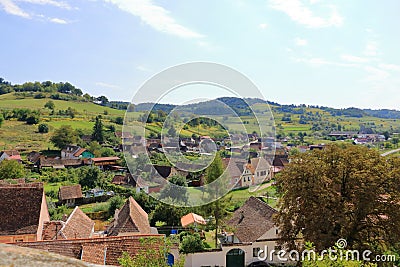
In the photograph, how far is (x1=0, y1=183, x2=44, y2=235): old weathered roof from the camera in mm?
13914

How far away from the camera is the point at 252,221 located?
69.2 feet

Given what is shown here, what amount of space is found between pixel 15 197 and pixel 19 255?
48.0 feet

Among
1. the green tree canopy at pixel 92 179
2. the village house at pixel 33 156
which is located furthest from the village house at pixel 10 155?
the green tree canopy at pixel 92 179

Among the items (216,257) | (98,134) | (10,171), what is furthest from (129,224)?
(98,134)

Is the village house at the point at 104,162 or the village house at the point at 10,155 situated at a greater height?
the village house at the point at 10,155

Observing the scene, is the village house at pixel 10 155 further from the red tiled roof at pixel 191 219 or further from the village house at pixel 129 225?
the village house at pixel 129 225

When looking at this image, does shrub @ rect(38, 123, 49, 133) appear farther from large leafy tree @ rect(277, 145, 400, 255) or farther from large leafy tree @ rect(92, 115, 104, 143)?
large leafy tree @ rect(277, 145, 400, 255)

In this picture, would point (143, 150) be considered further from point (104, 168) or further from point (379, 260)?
point (104, 168)

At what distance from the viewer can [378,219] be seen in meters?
14.3

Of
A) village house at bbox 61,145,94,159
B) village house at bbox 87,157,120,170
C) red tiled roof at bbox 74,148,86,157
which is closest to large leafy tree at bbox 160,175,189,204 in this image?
village house at bbox 87,157,120,170

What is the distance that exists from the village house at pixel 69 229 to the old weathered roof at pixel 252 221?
844 centimetres

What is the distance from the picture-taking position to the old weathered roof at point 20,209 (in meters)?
13.9

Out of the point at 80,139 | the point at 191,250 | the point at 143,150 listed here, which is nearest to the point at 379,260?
the point at 191,250

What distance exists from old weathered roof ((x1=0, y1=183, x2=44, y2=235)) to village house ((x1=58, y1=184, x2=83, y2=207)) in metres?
20.2
